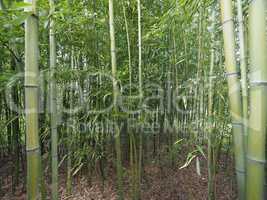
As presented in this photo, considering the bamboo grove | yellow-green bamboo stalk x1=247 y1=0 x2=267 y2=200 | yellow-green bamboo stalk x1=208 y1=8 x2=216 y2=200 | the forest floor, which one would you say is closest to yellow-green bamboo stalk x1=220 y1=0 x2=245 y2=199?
yellow-green bamboo stalk x1=247 y1=0 x2=267 y2=200

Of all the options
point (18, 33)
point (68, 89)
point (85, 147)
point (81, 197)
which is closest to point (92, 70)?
point (68, 89)

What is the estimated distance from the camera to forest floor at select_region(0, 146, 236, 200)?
110 inches

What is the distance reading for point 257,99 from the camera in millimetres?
772

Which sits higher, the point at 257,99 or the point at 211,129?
the point at 257,99

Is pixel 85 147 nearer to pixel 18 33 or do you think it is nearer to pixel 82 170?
pixel 82 170

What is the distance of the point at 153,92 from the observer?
3227mm

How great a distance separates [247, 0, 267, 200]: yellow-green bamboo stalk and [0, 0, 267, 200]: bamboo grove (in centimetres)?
48

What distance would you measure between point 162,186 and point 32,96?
7.54 ft

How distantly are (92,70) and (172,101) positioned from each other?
1172 millimetres

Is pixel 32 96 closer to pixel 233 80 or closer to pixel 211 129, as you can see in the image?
pixel 233 80

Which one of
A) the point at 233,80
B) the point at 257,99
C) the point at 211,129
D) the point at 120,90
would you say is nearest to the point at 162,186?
the point at 211,129

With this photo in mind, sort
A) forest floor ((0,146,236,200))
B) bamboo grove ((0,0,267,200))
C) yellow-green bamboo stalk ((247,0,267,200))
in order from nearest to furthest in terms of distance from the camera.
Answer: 1. yellow-green bamboo stalk ((247,0,267,200))
2. bamboo grove ((0,0,267,200))
3. forest floor ((0,146,236,200))

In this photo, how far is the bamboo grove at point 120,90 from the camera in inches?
75.9

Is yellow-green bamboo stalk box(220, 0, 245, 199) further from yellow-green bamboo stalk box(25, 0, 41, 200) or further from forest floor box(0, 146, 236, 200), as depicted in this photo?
forest floor box(0, 146, 236, 200)
